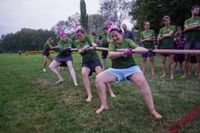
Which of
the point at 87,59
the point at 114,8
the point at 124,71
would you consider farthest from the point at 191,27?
the point at 114,8

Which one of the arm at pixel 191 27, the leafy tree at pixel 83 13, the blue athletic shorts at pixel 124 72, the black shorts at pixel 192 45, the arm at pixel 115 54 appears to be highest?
the leafy tree at pixel 83 13

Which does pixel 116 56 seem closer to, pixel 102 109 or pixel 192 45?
pixel 102 109

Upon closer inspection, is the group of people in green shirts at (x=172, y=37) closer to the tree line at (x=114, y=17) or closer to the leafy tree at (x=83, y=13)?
the tree line at (x=114, y=17)

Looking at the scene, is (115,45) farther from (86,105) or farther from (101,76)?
(86,105)

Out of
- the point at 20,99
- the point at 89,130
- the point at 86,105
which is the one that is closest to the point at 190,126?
the point at 89,130

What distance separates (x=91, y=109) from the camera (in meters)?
8.27

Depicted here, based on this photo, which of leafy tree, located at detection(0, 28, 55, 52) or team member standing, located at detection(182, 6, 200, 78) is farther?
leafy tree, located at detection(0, 28, 55, 52)

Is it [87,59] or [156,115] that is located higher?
[87,59]

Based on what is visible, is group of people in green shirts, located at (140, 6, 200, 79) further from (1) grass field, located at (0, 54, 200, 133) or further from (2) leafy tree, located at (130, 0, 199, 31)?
(2) leafy tree, located at (130, 0, 199, 31)

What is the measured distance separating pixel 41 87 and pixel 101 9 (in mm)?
58461

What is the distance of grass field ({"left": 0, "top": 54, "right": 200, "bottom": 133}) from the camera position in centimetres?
680

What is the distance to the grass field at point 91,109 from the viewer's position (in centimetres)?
680

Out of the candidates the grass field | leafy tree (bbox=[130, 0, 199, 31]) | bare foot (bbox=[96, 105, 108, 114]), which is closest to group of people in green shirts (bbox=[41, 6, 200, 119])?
bare foot (bbox=[96, 105, 108, 114])

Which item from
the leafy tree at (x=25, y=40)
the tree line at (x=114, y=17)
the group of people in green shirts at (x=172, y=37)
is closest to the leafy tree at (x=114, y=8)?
the tree line at (x=114, y=17)
